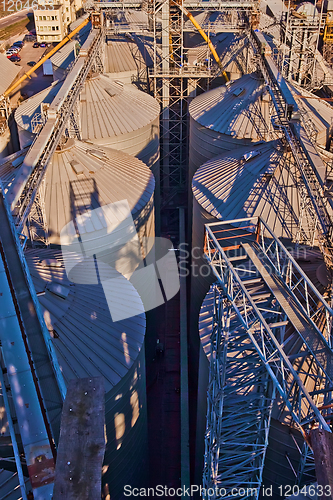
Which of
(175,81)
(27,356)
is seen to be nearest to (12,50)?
(175,81)

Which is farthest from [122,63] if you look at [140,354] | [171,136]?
[140,354]

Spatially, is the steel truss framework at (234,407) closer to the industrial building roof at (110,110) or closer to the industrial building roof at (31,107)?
the industrial building roof at (110,110)

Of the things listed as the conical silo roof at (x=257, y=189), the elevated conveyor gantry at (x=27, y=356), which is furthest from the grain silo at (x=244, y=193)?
the elevated conveyor gantry at (x=27, y=356)

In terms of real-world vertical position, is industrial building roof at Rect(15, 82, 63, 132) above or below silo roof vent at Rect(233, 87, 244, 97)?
below

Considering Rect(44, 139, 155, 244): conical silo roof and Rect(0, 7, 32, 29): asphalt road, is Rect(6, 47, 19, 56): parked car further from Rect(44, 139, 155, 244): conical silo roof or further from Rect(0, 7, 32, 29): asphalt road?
Rect(44, 139, 155, 244): conical silo roof

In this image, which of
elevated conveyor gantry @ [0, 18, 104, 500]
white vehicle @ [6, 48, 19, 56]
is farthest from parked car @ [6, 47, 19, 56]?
elevated conveyor gantry @ [0, 18, 104, 500]
